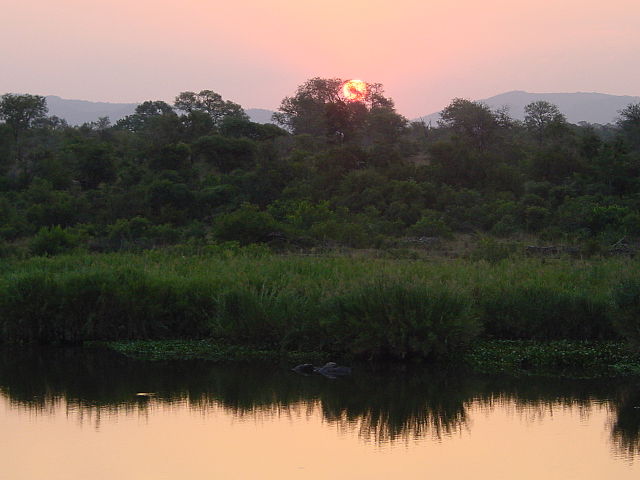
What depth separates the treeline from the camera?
29.3 metres

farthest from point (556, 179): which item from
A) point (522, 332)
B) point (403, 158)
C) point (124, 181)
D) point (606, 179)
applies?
point (522, 332)

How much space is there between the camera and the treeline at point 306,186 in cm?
2933

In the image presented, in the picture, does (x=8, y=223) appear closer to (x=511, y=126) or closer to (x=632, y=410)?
(x=632, y=410)

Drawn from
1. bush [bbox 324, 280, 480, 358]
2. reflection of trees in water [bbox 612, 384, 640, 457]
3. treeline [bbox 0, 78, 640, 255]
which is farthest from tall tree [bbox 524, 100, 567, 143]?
reflection of trees in water [bbox 612, 384, 640, 457]

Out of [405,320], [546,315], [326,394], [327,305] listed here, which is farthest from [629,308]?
[326,394]

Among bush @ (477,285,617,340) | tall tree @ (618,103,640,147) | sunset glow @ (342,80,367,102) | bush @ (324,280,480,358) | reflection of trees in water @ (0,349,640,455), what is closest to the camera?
reflection of trees in water @ (0,349,640,455)

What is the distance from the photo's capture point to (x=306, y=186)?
120 ft

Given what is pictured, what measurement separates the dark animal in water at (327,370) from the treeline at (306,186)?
42.7 ft

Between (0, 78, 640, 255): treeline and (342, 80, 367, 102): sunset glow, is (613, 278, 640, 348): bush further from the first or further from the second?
(342, 80, 367, 102): sunset glow

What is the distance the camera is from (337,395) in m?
13.6

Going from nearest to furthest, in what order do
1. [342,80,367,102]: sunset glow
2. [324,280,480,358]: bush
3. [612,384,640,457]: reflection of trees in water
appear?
[612,384,640,457]: reflection of trees in water
[324,280,480,358]: bush
[342,80,367,102]: sunset glow

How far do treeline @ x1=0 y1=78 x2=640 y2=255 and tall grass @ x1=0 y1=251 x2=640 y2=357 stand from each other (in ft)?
29.7

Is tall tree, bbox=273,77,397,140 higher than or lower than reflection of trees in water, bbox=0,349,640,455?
higher

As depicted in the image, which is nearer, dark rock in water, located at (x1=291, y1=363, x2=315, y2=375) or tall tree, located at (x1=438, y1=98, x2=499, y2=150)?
dark rock in water, located at (x1=291, y1=363, x2=315, y2=375)
